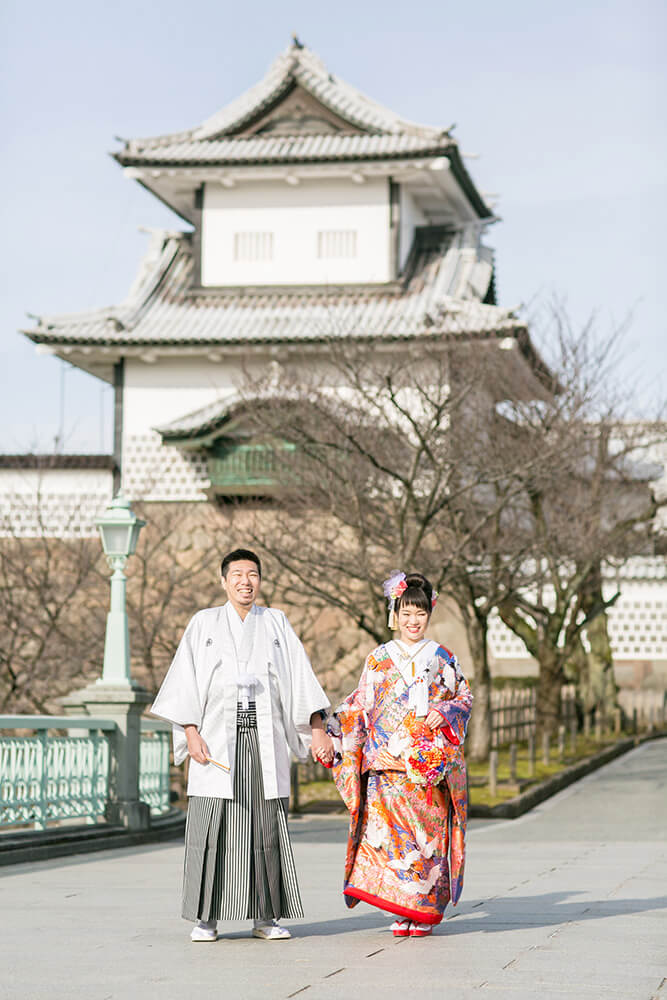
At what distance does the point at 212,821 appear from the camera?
22.1 feet

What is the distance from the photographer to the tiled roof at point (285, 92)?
100ft

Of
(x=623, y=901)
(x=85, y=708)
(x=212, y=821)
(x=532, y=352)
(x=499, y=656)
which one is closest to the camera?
(x=212, y=821)

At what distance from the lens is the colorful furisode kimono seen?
22.8 ft

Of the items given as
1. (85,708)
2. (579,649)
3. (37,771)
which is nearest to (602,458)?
(579,649)

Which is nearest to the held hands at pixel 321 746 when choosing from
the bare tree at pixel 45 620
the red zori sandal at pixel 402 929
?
the red zori sandal at pixel 402 929

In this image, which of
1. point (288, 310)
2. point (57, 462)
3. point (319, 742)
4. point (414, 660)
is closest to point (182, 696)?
point (319, 742)

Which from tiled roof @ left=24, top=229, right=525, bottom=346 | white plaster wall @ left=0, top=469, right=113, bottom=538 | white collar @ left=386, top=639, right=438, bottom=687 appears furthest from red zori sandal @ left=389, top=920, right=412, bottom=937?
white plaster wall @ left=0, top=469, right=113, bottom=538

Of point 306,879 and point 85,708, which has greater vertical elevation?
point 85,708

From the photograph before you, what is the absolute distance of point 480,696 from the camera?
20.6m

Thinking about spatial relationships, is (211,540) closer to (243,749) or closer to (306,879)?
(306,879)

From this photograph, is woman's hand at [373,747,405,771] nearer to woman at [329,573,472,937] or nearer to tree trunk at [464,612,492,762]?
woman at [329,573,472,937]

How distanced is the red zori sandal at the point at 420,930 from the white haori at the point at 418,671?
0.99m

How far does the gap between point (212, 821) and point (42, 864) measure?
15.3 ft

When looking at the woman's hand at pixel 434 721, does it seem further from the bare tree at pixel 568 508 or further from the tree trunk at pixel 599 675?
the tree trunk at pixel 599 675
